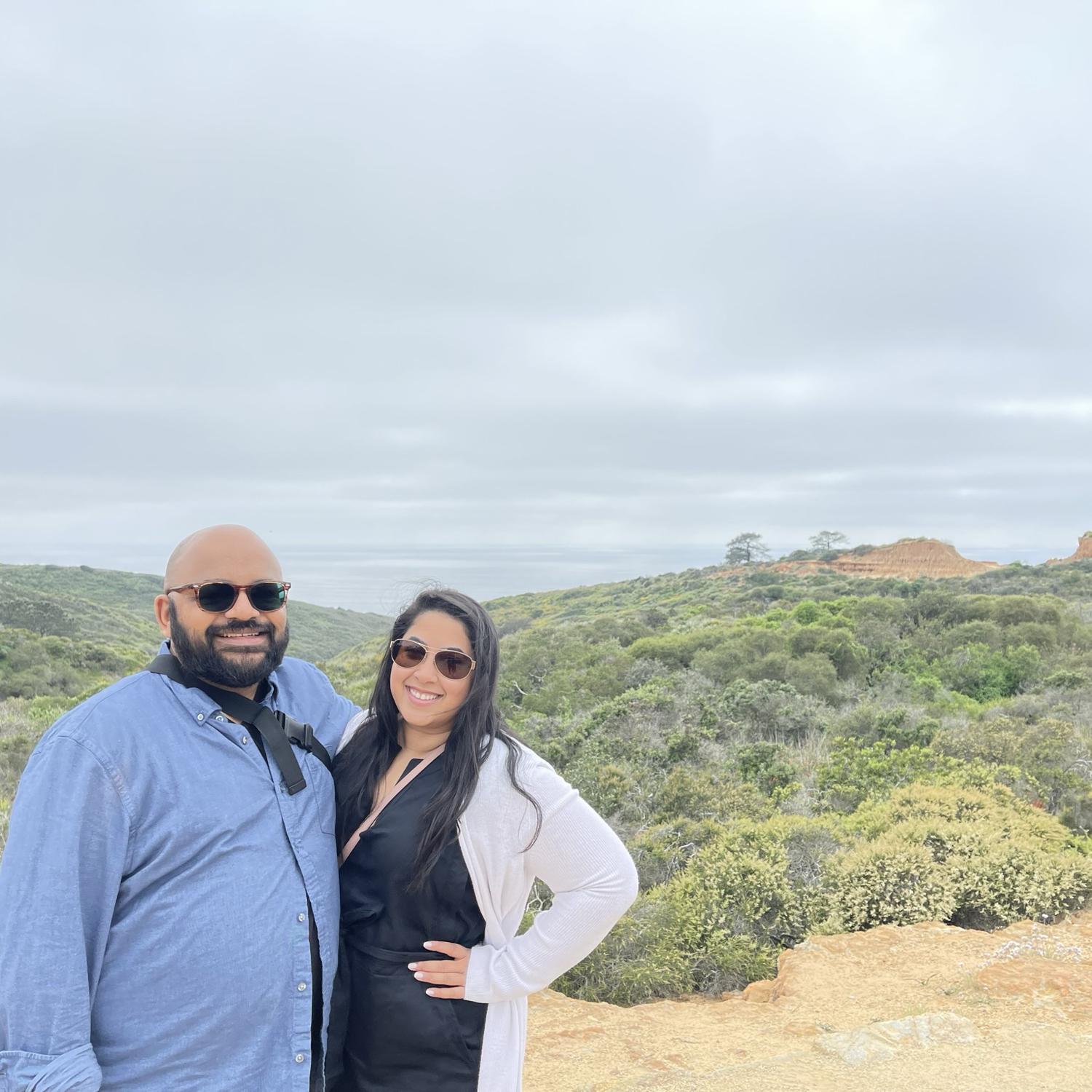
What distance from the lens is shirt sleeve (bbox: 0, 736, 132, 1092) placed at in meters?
1.54

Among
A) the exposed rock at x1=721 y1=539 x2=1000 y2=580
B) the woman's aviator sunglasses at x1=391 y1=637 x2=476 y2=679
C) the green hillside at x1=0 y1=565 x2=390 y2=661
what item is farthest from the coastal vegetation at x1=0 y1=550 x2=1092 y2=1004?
the exposed rock at x1=721 y1=539 x2=1000 y2=580

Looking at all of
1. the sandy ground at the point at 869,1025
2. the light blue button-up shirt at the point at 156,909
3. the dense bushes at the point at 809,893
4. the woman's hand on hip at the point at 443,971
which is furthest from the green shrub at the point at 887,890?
the light blue button-up shirt at the point at 156,909

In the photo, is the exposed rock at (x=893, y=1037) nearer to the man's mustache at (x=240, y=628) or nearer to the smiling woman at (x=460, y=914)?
the smiling woman at (x=460, y=914)

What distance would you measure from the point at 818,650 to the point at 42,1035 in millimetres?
13595

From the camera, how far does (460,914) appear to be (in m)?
2.04

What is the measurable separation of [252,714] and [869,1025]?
351 centimetres

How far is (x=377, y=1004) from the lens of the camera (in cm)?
199

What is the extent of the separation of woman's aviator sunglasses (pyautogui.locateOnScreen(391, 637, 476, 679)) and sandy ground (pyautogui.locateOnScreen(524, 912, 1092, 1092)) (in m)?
2.33

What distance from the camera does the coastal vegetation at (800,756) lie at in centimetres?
560

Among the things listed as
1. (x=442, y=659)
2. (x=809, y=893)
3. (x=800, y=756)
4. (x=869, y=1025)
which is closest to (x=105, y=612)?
(x=800, y=756)

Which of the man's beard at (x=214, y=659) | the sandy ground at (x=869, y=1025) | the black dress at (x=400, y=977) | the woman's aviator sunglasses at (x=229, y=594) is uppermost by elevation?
the woman's aviator sunglasses at (x=229, y=594)

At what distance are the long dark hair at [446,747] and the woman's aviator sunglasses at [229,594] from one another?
40 centimetres

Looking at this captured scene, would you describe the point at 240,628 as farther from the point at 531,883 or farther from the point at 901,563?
the point at 901,563

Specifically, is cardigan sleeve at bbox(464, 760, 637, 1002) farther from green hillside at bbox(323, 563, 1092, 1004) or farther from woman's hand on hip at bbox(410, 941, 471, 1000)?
green hillside at bbox(323, 563, 1092, 1004)
